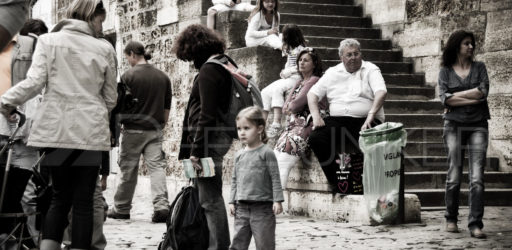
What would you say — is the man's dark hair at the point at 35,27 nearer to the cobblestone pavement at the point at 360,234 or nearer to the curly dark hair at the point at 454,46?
the cobblestone pavement at the point at 360,234

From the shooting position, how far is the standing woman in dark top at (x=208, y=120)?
6.02 metres

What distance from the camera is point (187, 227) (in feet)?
19.9

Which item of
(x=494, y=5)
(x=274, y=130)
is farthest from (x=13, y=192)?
(x=494, y=5)

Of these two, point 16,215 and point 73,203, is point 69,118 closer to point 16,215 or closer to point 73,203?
point 73,203

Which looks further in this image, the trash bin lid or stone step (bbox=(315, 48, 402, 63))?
stone step (bbox=(315, 48, 402, 63))

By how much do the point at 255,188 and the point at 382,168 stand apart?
2399 mm

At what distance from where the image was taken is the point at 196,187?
618cm

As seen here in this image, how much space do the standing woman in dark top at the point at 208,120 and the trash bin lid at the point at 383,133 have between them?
2.06 meters

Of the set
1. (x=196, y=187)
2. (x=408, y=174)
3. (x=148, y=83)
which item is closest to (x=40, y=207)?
(x=196, y=187)

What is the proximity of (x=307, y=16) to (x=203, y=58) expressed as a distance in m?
6.41

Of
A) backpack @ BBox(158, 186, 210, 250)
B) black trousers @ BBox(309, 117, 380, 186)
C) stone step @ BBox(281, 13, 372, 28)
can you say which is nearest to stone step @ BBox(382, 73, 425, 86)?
stone step @ BBox(281, 13, 372, 28)

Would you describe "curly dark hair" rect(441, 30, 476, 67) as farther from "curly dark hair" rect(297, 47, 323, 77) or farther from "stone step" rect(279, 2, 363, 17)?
"stone step" rect(279, 2, 363, 17)

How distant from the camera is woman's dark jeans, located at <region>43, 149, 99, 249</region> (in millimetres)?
5543

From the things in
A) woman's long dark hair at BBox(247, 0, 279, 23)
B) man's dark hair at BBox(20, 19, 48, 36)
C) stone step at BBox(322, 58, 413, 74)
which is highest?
woman's long dark hair at BBox(247, 0, 279, 23)
